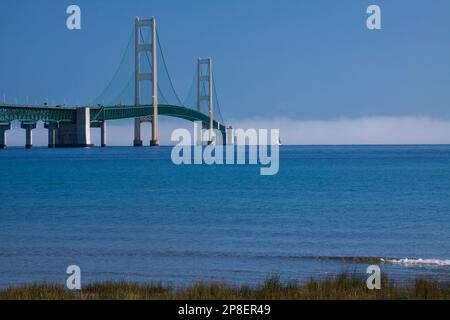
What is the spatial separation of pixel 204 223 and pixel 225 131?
65505 millimetres

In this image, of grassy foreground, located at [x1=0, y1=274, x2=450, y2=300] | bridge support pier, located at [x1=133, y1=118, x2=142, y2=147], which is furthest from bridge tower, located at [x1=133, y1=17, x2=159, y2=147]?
grassy foreground, located at [x1=0, y1=274, x2=450, y2=300]

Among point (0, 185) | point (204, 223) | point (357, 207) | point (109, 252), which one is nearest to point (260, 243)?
point (109, 252)

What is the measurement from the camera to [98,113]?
75.0m

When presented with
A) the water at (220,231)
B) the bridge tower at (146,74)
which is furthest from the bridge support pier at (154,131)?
the water at (220,231)

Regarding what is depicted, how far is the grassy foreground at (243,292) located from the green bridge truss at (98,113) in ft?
202

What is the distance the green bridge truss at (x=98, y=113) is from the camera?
71.2 m

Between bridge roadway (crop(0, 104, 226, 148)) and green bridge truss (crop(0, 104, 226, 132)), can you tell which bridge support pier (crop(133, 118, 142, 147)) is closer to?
bridge roadway (crop(0, 104, 226, 148))

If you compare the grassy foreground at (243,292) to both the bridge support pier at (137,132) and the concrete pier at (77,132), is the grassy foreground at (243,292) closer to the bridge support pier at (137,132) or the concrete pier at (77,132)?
the concrete pier at (77,132)

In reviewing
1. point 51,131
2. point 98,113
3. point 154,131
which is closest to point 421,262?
point 98,113

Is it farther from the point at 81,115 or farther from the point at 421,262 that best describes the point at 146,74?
the point at 421,262

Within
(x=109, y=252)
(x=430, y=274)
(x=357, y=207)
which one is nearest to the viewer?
(x=430, y=274)

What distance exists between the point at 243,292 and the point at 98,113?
6728cm
